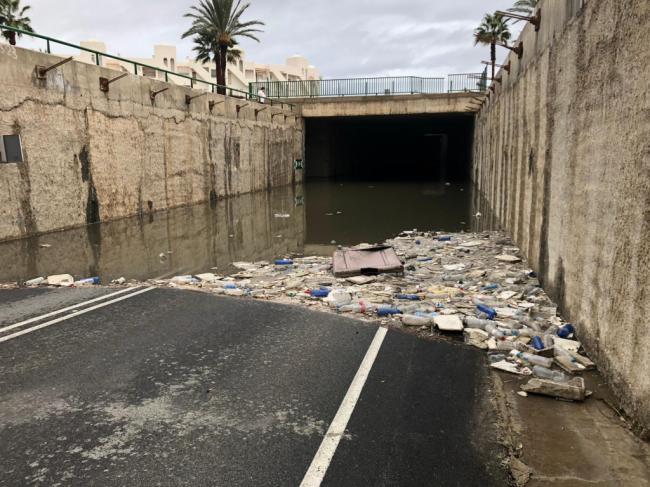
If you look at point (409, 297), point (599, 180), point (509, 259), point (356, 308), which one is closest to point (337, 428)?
point (356, 308)

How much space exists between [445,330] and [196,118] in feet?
59.9

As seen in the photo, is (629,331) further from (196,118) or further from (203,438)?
(196,118)

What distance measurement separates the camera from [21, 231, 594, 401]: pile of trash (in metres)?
5.30

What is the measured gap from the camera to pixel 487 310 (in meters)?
6.74

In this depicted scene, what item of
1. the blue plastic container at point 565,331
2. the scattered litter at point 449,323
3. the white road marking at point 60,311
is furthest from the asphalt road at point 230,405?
the blue plastic container at point 565,331

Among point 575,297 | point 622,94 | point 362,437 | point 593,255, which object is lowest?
point 362,437

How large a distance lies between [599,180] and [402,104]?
2900 centimetres

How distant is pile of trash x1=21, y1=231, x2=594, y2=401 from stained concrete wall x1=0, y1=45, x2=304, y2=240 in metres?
6.31

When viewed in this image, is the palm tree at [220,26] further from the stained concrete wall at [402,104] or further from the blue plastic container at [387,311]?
the blue plastic container at [387,311]

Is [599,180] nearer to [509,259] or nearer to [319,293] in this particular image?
[319,293]

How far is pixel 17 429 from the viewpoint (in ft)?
12.6

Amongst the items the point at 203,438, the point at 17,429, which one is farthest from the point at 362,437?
A: the point at 17,429

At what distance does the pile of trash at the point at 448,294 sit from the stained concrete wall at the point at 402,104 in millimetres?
21877

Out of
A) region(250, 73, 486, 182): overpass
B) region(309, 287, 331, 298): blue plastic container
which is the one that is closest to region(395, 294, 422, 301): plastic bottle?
region(309, 287, 331, 298): blue plastic container
